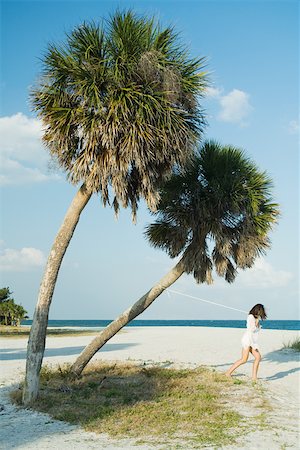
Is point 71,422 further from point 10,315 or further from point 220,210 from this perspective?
point 10,315

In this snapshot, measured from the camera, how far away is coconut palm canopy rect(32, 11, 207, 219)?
10.7m

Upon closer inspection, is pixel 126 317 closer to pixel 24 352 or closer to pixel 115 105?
pixel 115 105

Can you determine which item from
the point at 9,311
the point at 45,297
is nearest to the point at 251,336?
the point at 45,297

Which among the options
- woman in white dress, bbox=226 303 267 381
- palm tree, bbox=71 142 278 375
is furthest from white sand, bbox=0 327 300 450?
palm tree, bbox=71 142 278 375

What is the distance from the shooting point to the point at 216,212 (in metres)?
13.2

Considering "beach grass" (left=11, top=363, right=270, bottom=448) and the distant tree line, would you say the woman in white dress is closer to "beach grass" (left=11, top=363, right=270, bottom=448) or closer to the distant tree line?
"beach grass" (left=11, top=363, right=270, bottom=448)

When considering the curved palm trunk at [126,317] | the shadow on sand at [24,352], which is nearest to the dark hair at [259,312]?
the curved palm trunk at [126,317]

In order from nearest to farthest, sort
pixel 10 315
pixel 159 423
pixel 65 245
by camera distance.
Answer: pixel 159 423
pixel 65 245
pixel 10 315

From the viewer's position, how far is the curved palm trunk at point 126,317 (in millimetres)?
13047

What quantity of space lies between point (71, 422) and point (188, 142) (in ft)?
18.9

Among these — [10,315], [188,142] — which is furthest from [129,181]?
[10,315]

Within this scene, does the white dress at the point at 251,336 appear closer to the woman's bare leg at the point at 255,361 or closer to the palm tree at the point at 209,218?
the woman's bare leg at the point at 255,361

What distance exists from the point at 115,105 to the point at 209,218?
401 cm

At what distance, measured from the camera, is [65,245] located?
36.3ft
